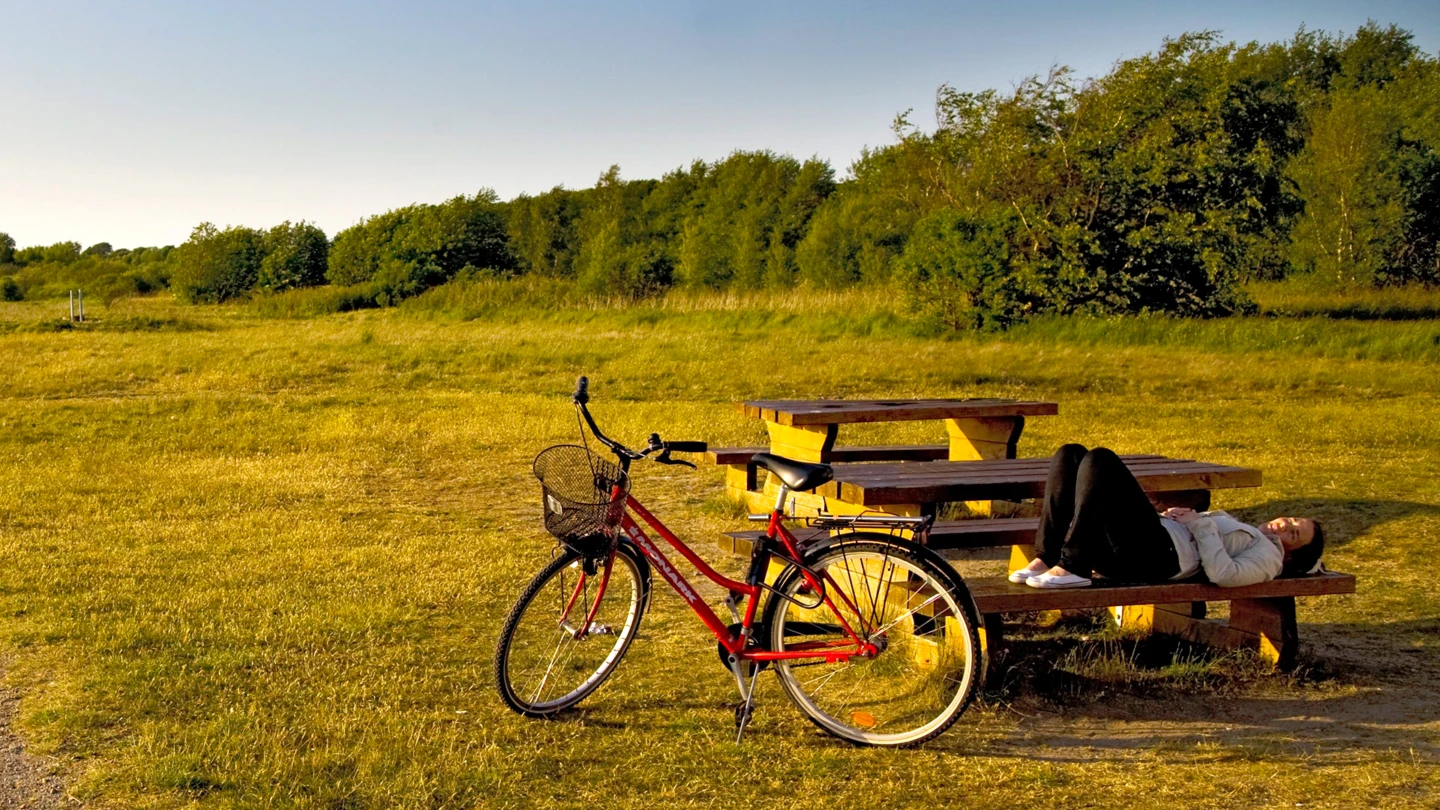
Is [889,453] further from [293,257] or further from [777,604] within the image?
[293,257]

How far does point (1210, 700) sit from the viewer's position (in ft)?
16.3

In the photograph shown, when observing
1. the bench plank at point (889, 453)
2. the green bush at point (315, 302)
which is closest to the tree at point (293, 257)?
the green bush at point (315, 302)

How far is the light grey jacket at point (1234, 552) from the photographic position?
4.89 metres

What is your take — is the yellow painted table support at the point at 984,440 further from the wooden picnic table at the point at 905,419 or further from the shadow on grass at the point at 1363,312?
the shadow on grass at the point at 1363,312

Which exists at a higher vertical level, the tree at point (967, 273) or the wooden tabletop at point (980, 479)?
the tree at point (967, 273)

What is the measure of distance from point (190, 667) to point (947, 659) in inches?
118

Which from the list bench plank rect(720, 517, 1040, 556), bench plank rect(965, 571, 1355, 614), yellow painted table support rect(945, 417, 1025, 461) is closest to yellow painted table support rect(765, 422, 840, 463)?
yellow painted table support rect(945, 417, 1025, 461)

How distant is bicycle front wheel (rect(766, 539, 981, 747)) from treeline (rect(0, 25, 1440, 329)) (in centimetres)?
1838

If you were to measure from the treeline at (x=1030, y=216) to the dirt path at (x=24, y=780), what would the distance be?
1988 centimetres

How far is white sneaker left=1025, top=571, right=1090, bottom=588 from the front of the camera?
4.83 m

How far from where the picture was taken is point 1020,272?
22.5m

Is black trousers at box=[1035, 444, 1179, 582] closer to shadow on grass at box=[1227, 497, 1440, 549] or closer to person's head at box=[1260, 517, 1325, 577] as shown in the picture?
person's head at box=[1260, 517, 1325, 577]

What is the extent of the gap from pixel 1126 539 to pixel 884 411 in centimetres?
336

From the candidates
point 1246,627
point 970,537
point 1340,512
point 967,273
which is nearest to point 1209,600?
point 1246,627
